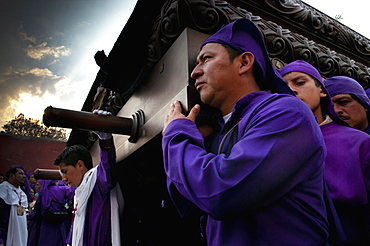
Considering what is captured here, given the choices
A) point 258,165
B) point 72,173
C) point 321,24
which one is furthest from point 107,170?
point 321,24

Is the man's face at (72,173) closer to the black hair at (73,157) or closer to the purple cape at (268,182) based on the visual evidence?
the black hair at (73,157)

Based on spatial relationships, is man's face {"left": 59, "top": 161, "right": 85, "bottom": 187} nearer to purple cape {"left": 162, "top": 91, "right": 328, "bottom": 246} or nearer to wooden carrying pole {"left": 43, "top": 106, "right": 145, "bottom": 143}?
wooden carrying pole {"left": 43, "top": 106, "right": 145, "bottom": 143}

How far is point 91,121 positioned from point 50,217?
4460 millimetres

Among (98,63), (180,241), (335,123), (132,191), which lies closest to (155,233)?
(180,241)

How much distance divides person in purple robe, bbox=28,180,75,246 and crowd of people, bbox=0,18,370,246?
4.99 meters

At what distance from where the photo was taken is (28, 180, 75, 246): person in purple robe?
5125 mm

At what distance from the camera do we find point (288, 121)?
80cm

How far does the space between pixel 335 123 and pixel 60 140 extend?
14.6 m

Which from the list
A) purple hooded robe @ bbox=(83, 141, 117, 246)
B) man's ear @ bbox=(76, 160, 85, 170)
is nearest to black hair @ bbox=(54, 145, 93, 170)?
man's ear @ bbox=(76, 160, 85, 170)

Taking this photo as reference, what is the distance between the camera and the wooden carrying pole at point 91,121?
160cm

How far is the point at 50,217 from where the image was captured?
5.27 m

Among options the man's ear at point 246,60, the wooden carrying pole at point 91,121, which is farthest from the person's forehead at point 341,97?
the wooden carrying pole at point 91,121

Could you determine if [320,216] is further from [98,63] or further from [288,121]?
[98,63]

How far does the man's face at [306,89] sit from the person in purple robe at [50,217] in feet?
17.5
